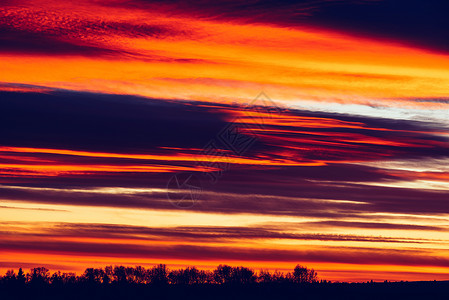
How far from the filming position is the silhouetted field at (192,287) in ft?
309

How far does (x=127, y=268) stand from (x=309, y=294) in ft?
87.0

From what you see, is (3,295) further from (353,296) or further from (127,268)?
(353,296)

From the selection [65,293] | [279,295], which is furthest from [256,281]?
[65,293]

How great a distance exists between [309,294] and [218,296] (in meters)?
9.12

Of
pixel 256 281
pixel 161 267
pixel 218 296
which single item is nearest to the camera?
pixel 218 296

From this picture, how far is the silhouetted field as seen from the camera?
94312mm

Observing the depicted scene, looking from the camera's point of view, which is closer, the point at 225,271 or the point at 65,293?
the point at 65,293

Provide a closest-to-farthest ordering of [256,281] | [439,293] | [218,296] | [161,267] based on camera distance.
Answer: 1. [439,293]
2. [218,296]
3. [256,281]
4. [161,267]

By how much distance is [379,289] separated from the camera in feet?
314

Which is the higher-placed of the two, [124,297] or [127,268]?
[127,268]

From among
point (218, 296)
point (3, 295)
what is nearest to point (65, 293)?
point (3, 295)

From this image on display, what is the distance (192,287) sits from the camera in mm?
107438

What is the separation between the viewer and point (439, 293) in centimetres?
9131

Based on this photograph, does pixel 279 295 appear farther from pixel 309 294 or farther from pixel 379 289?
pixel 379 289
